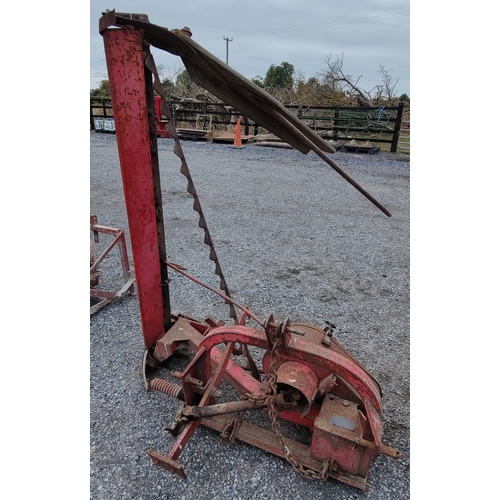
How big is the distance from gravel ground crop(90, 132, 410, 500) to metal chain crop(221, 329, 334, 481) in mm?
155

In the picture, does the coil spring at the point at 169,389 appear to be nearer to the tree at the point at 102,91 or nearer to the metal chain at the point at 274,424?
the metal chain at the point at 274,424

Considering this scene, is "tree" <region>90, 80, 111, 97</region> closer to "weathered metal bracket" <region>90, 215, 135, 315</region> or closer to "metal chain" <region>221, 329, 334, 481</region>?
"weathered metal bracket" <region>90, 215, 135, 315</region>

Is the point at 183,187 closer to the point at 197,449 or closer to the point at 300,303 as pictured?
the point at 300,303

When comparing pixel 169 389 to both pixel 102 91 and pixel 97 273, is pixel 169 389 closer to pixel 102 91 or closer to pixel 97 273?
pixel 97 273

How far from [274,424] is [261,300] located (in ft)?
6.86

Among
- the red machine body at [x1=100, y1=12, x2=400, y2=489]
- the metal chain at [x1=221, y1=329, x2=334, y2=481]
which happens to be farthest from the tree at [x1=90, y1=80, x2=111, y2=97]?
the metal chain at [x1=221, y1=329, x2=334, y2=481]

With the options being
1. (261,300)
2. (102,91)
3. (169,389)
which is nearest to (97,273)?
(261,300)

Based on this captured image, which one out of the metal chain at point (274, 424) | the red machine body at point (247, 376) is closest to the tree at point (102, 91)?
the red machine body at point (247, 376)

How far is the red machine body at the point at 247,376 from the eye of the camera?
187cm

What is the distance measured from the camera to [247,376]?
2.38m

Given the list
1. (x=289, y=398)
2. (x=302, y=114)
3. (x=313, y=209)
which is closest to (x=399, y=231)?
(x=313, y=209)

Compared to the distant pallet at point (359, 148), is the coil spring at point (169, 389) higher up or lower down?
lower down

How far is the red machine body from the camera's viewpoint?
187cm

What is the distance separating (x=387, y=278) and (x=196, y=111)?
41.8 ft
